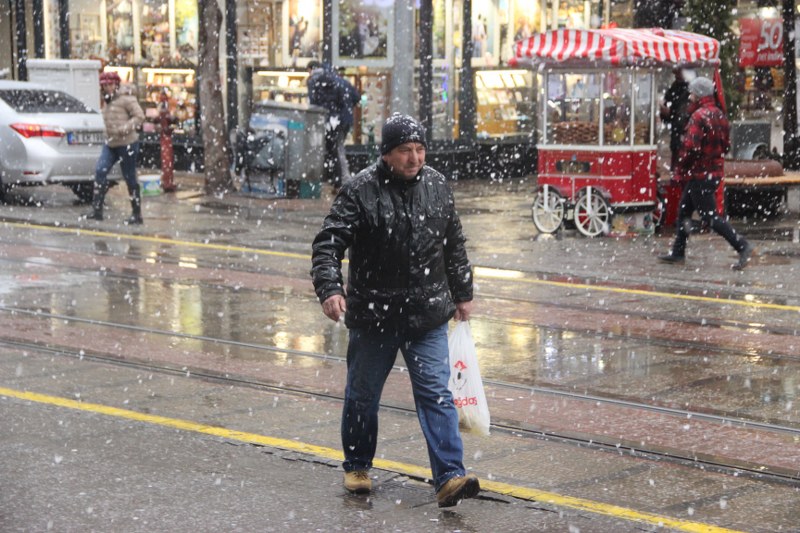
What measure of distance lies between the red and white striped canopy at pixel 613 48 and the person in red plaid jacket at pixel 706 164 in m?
2.26

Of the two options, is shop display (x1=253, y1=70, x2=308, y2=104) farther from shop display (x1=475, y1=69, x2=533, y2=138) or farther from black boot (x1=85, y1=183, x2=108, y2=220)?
black boot (x1=85, y1=183, x2=108, y2=220)

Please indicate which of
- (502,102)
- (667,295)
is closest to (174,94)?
(502,102)

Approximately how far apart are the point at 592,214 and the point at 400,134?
33.6ft

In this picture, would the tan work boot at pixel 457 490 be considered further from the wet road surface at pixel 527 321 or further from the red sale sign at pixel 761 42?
the red sale sign at pixel 761 42

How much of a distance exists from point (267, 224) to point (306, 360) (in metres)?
8.09

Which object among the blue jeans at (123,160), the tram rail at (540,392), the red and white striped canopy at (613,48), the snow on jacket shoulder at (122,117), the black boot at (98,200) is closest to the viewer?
the tram rail at (540,392)

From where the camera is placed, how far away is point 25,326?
395 inches

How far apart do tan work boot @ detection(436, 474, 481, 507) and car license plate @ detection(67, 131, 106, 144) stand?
13652 millimetres

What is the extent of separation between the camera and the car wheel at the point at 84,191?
1919 cm

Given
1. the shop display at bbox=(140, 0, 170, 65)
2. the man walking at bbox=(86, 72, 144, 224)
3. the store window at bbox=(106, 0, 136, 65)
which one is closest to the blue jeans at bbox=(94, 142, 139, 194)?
the man walking at bbox=(86, 72, 144, 224)

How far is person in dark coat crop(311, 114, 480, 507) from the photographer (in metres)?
5.84

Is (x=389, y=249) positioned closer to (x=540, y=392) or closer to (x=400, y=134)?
(x=400, y=134)

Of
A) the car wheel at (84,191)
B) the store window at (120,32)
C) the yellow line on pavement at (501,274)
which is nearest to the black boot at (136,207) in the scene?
the yellow line on pavement at (501,274)

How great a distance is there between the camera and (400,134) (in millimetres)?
5801
